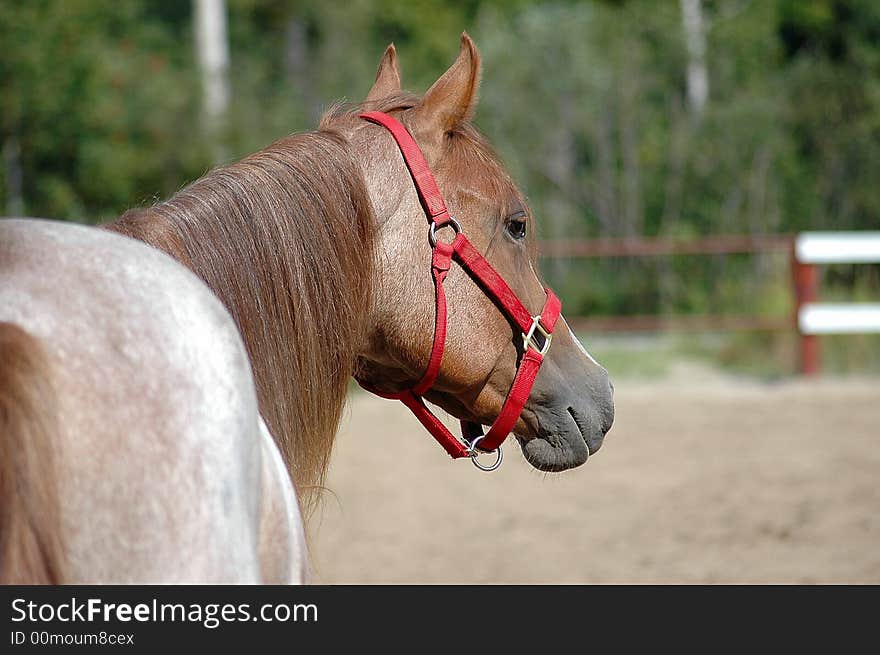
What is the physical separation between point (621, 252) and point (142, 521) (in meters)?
10.7

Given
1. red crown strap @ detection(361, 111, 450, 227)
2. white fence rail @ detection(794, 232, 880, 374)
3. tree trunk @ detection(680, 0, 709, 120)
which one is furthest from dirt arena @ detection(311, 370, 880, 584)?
tree trunk @ detection(680, 0, 709, 120)

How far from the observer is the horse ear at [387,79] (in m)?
2.42

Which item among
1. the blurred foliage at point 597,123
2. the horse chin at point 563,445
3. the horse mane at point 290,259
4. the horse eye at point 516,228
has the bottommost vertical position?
the horse chin at point 563,445

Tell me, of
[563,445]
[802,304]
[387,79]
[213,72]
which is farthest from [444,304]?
[213,72]

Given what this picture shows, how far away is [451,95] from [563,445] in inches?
32.9

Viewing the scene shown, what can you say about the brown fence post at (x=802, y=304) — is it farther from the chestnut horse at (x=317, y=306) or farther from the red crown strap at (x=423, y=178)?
the red crown strap at (x=423, y=178)

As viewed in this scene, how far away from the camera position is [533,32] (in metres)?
18.1

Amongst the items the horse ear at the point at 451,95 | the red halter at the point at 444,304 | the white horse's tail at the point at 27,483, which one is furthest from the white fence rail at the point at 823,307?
the white horse's tail at the point at 27,483

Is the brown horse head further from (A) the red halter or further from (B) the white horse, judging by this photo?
(B) the white horse

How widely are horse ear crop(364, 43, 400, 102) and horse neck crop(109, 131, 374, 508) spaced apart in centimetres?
35

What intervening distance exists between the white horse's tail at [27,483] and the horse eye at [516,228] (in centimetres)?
123

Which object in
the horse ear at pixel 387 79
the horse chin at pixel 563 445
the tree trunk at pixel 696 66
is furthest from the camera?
the tree trunk at pixel 696 66

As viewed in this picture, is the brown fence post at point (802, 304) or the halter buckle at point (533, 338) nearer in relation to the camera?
the halter buckle at point (533, 338)

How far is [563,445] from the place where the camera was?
230 cm
